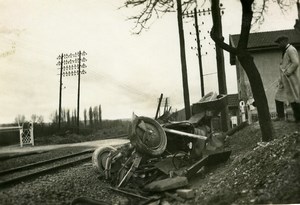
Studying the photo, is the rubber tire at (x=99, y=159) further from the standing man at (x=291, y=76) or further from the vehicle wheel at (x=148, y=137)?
the standing man at (x=291, y=76)

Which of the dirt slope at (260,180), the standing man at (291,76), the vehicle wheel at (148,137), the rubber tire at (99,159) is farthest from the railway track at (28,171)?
the standing man at (291,76)

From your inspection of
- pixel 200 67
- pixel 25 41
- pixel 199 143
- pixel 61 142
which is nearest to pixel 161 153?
pixel 199 143

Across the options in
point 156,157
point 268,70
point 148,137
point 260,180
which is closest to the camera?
point 260,180

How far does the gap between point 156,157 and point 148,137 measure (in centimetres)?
54

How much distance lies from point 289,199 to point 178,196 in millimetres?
1853

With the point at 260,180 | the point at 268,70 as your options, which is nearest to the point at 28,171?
the point at 260,180

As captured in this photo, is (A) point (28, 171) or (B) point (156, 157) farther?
(A) point (28, 171)

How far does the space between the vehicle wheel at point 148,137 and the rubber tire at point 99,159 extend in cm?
114

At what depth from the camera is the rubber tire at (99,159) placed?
7328 millimetres

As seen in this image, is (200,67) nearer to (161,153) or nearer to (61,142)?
(61,142)

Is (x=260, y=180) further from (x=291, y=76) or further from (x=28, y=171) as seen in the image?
(x=28, y=171)

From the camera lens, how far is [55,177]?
741 cm

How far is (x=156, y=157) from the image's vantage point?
7.09 metres

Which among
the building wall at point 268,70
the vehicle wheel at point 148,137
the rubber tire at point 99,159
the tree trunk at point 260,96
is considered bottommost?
the rubber tire at point 99,159
